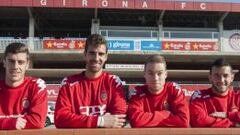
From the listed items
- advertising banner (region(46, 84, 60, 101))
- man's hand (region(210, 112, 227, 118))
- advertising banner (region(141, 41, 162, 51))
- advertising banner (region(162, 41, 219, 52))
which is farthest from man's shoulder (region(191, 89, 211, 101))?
advertising banner (region(162, 41, 219, 52))

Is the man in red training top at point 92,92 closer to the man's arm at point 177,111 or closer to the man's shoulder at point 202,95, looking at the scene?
the man's arm at point 177,111

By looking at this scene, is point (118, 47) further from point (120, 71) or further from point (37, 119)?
point (37, 119)

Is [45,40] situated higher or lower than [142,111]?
higher

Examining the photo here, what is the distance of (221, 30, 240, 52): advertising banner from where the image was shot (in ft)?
111

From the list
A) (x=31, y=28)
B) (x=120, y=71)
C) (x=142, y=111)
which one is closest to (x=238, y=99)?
(x=142, y=111)

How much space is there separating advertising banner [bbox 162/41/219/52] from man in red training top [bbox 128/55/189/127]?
1160 inches

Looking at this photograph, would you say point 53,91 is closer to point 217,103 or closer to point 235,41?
point 235,41

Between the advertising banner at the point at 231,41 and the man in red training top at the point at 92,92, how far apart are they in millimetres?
30559

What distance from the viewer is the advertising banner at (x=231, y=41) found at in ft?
111

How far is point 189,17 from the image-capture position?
3719cm

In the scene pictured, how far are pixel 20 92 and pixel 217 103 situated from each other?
1.88 m

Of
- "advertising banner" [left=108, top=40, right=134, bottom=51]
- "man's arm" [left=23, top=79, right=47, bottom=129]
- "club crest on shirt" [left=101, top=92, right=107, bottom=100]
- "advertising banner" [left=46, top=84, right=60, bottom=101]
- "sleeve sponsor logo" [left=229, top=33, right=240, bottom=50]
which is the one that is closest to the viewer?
"man's arm" [left=23, top=79, right=47, bottom=129]

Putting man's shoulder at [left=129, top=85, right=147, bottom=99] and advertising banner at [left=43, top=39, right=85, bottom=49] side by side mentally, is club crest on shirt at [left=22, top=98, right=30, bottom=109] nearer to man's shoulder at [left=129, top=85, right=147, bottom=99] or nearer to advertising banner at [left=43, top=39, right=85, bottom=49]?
man's shoulder at [left=129, top=85, right=147, bottom=99]

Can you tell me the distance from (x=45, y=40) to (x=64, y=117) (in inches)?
1175
